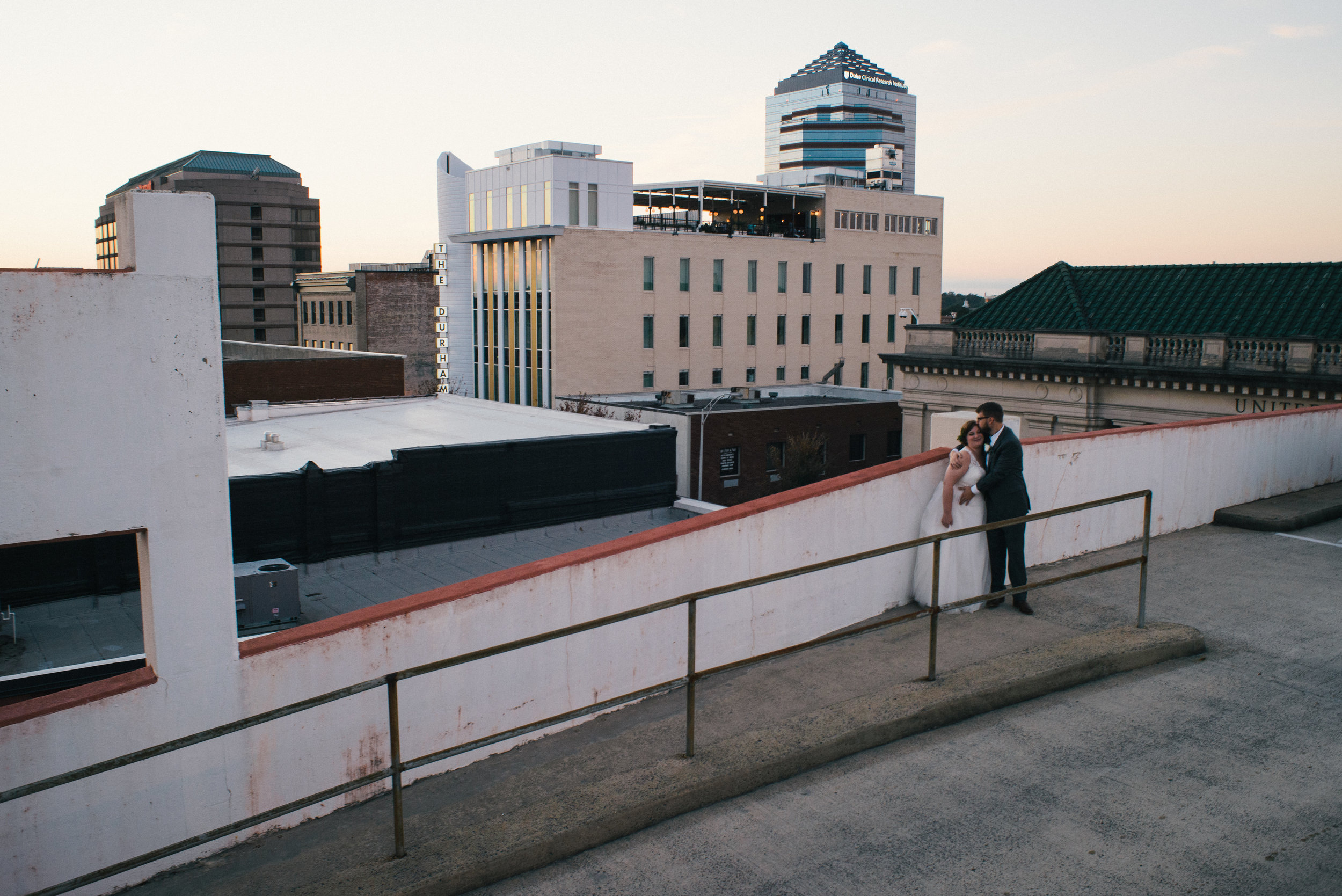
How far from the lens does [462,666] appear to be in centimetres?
719

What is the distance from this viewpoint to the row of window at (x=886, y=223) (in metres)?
82.8

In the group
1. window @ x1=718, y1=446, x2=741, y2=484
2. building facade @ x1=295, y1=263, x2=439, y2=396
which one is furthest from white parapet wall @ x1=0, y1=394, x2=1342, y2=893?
building facade @ x1=295, y1=263, x2=439, y2=396

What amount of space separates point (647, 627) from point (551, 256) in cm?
6308

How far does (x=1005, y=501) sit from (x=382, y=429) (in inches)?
884

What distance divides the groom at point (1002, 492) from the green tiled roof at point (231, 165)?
13821 cm

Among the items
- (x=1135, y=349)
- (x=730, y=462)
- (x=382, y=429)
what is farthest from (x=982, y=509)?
(x=730, y=462)

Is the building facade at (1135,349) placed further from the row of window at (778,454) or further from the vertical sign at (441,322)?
the vertical sign at (441,322)

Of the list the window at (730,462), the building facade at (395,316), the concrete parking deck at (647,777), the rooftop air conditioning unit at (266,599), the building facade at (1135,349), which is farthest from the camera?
the building facade at (395,316)

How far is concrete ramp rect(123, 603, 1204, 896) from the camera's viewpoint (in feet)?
15.7

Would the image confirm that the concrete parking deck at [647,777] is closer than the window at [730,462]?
Yes

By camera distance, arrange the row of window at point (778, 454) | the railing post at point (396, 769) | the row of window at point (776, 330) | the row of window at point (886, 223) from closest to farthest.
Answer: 1. the railing post at point (396, 769)
2. the row of window at point (778, 454)
3. the row of window at point (776, 330)
4. the row of window at point (886, 223)

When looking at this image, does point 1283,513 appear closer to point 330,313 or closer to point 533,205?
point 533,205

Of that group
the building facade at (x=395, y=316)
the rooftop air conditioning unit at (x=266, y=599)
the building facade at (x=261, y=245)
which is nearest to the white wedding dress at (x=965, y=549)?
the rooftop air conditioning unit at (x=266, y=599)

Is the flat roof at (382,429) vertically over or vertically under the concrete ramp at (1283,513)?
under
